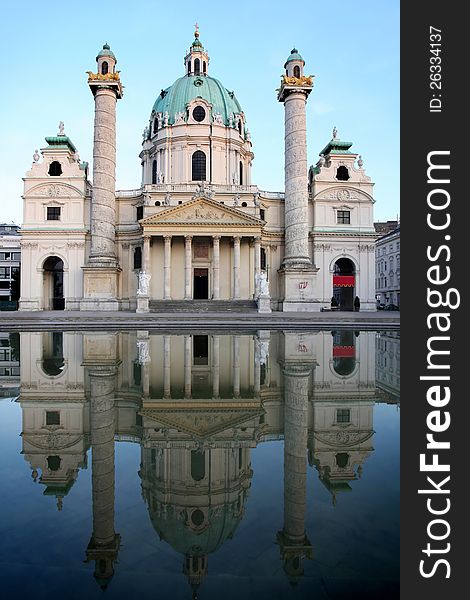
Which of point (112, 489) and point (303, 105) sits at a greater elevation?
point (303, 105)

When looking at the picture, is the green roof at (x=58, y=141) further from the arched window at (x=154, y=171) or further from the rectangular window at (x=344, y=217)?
the rectangular window at (x=344, y=217)

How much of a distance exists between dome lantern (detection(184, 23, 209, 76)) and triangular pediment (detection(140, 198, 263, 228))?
2697 cm

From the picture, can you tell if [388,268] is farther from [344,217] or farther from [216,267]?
[216,267]

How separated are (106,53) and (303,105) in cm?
2053

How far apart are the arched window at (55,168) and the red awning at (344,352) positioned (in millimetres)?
42600

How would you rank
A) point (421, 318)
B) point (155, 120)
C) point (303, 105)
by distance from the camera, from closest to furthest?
1. point (421, 318)
2. point (303, 105)
3. point (155, 120)

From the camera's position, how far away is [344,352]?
15.1 metres

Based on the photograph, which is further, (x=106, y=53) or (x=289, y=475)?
(x=106, y=53)

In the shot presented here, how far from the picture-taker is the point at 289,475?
467cm

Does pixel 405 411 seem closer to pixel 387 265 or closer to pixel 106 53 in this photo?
pixel 106 53

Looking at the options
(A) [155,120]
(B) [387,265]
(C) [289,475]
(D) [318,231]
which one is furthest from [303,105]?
(C) [289,475]

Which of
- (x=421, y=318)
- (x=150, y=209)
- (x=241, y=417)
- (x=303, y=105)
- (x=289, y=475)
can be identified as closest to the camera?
(x=421, y=318)

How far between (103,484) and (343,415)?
13.1 feet

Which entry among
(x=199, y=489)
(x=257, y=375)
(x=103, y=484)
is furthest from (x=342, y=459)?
(x=257, y=375)
